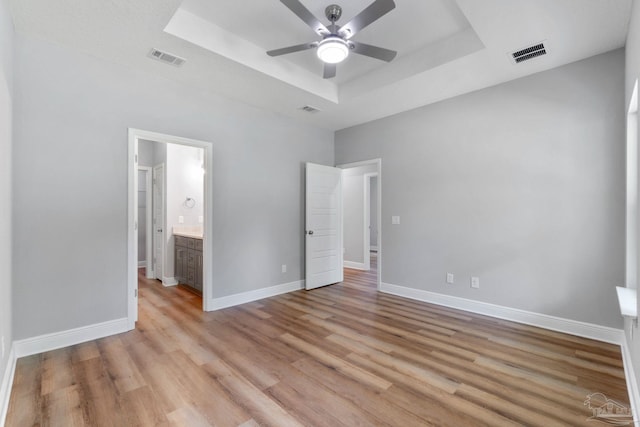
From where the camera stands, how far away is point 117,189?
3.07 meters

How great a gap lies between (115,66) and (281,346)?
332 centimetres

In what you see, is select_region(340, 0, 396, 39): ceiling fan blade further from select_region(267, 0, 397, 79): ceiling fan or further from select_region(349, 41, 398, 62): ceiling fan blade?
select_region(349, 41, 398, 62): ceiling fan blade

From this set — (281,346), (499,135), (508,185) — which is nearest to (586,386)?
(508,185)

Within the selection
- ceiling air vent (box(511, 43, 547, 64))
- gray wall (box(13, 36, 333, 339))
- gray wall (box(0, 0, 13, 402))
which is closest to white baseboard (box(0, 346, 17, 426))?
gray wall (box(0, 0, 13, 402))

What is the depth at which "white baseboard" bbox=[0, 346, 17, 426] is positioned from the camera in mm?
1773

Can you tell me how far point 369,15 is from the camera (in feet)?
7.10

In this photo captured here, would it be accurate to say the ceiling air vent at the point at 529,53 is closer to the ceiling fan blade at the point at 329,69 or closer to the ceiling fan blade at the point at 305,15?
the ceiling fan blade at the point at 329,69

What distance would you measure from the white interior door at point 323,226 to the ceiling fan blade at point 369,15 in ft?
8.38

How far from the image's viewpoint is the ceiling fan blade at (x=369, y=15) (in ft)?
6.54

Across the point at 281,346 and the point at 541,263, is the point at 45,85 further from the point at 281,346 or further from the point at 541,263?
the point at 541,263

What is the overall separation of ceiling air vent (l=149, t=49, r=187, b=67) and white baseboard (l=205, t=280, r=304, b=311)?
279 centimetres

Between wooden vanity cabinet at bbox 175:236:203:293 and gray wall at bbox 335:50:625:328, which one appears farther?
wooden vanity cabinet at bbox 175:236:203:293

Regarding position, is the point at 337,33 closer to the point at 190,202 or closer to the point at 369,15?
the point at 369,15

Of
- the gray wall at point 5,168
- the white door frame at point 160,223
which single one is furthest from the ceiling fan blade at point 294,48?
the white door frame at point 160,223
